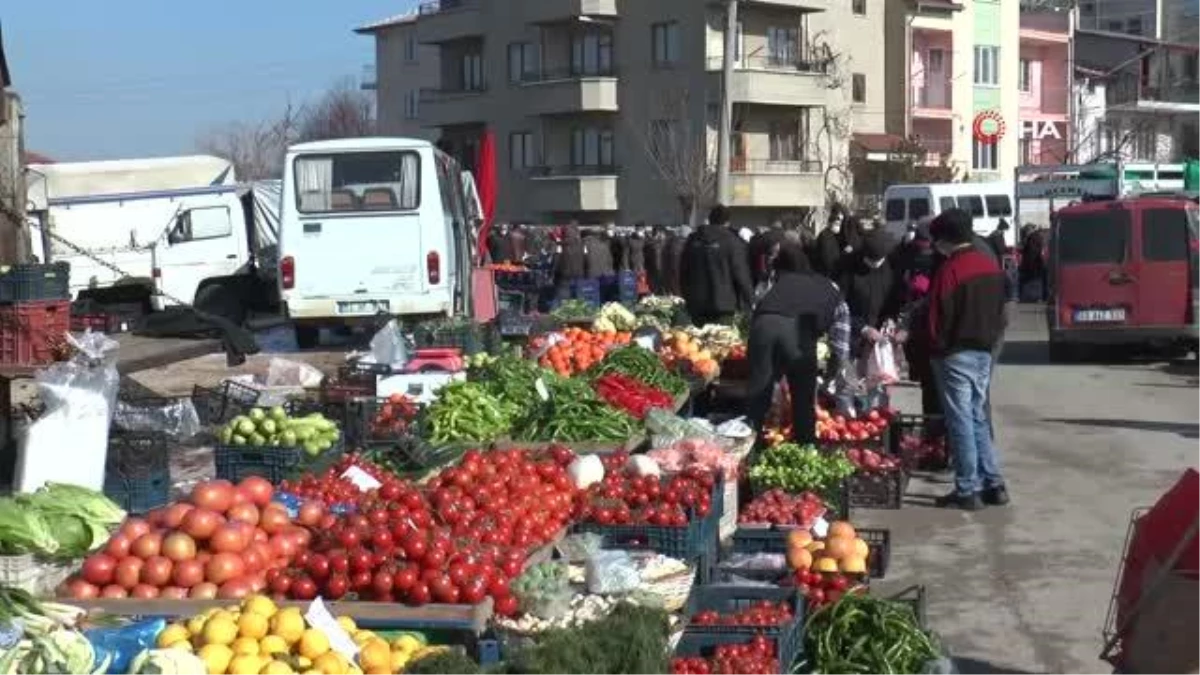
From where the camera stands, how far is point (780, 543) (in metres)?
9.12

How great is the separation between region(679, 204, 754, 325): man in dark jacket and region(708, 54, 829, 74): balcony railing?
4250cm

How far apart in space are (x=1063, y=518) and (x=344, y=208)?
12287mm

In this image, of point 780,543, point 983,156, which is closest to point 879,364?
point 780,543

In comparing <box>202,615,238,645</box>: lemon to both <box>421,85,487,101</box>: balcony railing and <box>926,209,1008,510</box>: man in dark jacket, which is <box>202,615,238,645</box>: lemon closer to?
<box>926,209,1008,510</box>: man in dark jacket

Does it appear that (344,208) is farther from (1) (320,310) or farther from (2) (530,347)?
(2) (530,347)

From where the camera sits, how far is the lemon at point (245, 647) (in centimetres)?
590

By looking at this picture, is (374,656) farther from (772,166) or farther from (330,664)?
(772,166)

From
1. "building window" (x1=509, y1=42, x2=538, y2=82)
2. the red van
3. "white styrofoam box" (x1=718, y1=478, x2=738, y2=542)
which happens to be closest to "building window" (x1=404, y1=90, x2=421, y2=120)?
"building window" (x1=509, y1=42, x2=538, y2=82)

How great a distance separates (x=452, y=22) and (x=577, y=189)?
1121 centimetres

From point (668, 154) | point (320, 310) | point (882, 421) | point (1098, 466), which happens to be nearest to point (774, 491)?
point (882, 421)

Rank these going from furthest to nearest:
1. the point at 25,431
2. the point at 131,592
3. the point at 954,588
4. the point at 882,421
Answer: the point at 882,421
the point at 25,431
the point at 954,588
the point at 131,592

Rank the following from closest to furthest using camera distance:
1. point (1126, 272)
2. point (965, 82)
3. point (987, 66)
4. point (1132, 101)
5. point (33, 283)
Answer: point (33, 283) → point (1126, 272) → point (965, 82) → point (987, 66) → point (1132, 101)

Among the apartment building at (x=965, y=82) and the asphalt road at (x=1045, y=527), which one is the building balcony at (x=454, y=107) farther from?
the asphalt road at (x=1045, y=527)

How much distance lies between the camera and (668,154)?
59.6m
